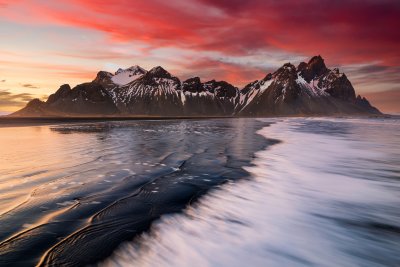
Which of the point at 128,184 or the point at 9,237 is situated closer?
the point at 9,237

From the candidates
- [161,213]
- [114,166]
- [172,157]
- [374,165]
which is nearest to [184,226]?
[161,213]

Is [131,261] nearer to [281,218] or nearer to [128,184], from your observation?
[281,218]

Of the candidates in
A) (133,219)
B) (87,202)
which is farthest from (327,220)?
(87,202)

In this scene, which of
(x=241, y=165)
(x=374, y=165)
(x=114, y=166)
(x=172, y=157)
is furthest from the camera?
(x=172, y=157)

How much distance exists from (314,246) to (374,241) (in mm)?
1327

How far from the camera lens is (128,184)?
1056cm

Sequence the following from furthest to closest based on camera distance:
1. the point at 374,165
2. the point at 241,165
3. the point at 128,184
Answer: the point at 374,165 → the point at 241,165 → the point at 128,184

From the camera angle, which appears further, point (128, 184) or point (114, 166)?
point (114, 166)

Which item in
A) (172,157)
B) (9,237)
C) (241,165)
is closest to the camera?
(9,237)

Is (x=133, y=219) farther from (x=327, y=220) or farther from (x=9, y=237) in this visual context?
(x=327, y=220)

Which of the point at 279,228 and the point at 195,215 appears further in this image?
the point at 195,215

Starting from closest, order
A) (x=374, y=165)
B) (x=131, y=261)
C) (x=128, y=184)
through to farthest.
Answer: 1. (x=131, y=261)
2. (x=128, y=184)
3. (x=374, y=165)

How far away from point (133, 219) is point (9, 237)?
2.27 m

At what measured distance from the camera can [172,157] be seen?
1727cm
